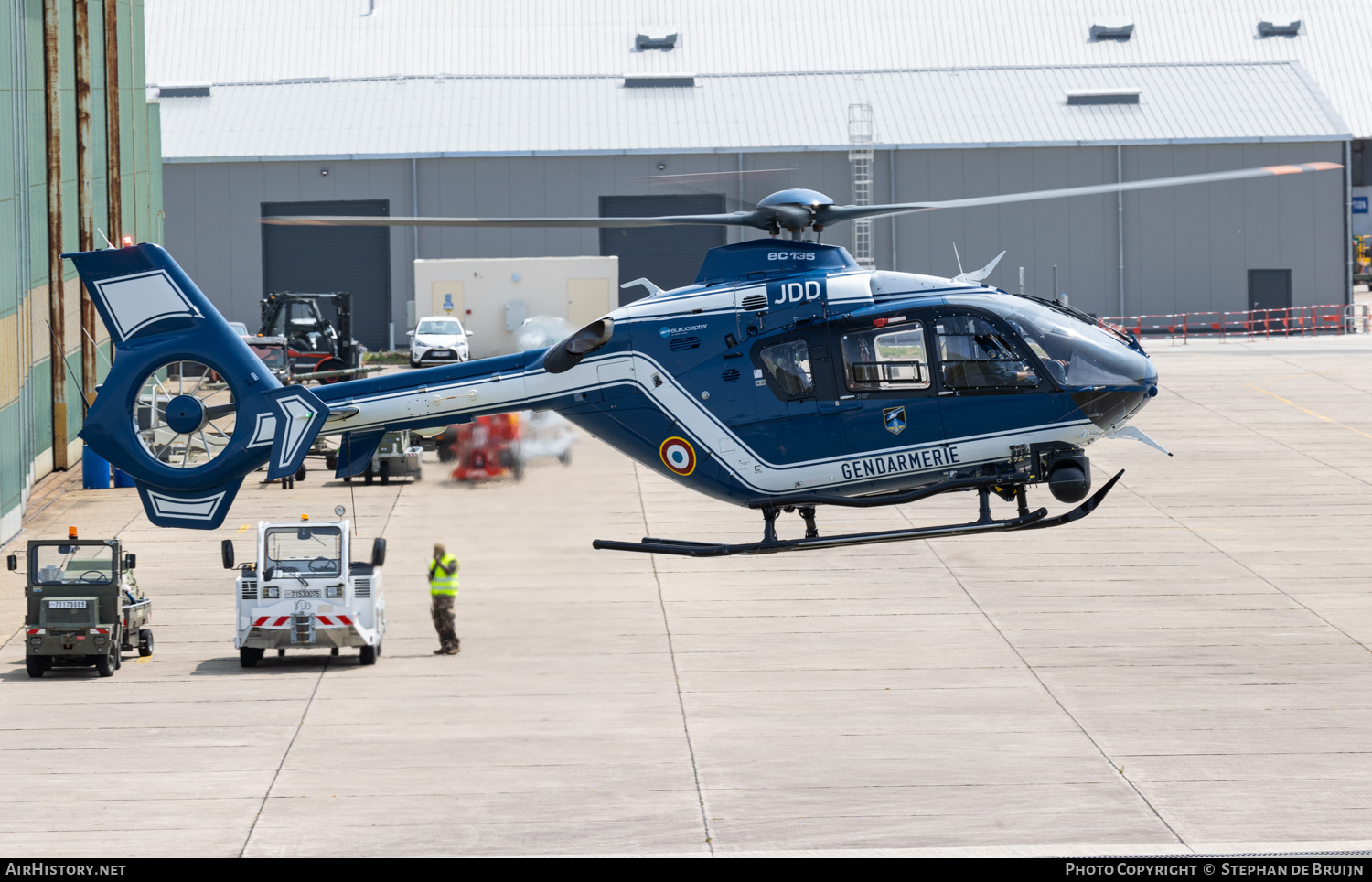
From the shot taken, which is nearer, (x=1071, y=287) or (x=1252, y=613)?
(x=1252, y=613)

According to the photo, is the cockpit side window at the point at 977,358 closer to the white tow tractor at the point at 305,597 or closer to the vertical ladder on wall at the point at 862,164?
the white tow tractor at the point at 305,597

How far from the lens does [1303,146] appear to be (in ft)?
219

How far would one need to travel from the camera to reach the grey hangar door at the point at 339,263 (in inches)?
2633

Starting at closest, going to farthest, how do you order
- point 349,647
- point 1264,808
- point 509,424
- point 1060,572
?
point 509,424
point 1264,808
point 349,647
point 1060,572

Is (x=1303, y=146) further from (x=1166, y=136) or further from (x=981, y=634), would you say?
(x=981, y=634)

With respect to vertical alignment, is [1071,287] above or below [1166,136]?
below

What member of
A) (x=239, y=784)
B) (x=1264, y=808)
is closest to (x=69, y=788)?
(x=239, y=784)

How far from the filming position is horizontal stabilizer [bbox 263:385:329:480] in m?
16.5

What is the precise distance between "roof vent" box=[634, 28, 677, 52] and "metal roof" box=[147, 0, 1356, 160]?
0.36 meters

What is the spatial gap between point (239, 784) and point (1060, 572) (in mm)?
18188

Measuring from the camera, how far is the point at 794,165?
66.1m

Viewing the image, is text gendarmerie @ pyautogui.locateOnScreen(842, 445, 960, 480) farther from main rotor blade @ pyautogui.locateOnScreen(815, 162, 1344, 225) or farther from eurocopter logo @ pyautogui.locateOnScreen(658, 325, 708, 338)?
main rotor blade @ pyautogui.locateOnScreen(815, 162, 1344, 225)

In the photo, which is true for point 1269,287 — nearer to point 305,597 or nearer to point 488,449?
point 305,597

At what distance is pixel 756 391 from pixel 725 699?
388 inches
